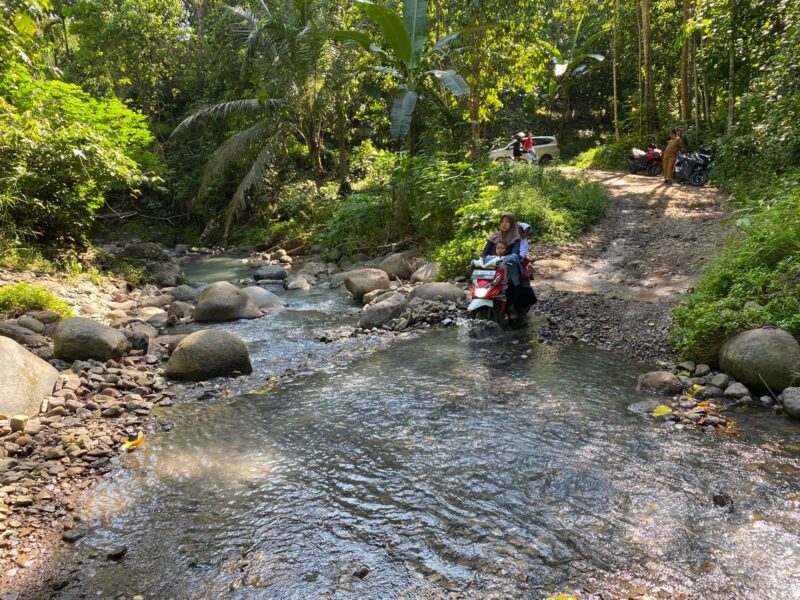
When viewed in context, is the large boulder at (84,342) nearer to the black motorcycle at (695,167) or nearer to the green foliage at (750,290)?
the green foliage at (750,290)

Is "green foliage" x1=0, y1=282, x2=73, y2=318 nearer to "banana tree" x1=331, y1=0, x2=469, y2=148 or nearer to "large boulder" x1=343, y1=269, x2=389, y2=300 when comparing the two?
"large boulder" x1=343, y1=269, x2=389, y2=300

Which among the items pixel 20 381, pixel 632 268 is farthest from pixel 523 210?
pixel 20 381

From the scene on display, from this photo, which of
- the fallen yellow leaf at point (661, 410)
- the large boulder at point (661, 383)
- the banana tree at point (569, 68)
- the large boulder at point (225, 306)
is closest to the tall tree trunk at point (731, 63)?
the large boulder at point (661, 383)

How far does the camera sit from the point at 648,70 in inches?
746

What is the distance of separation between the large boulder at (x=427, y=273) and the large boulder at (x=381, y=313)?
2184 millimetres

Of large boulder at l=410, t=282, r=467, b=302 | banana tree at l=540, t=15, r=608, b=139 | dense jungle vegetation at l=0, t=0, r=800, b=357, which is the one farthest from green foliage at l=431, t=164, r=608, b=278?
banana tree at l=540, t=15, r=608, b=139

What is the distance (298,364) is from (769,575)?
5.43 meters

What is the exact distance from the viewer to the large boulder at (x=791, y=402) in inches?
186

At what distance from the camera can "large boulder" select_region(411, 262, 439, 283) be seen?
11.2m

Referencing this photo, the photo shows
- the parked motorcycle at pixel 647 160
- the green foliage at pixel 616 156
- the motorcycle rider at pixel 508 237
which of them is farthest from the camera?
the green foliage at pixel 616 156

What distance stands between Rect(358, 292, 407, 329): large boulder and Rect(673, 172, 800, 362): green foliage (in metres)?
4.07

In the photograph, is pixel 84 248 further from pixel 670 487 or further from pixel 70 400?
pixel 670 487

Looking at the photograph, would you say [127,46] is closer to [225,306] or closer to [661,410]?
[225,306]

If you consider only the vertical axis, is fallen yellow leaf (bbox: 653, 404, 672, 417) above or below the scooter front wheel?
below
